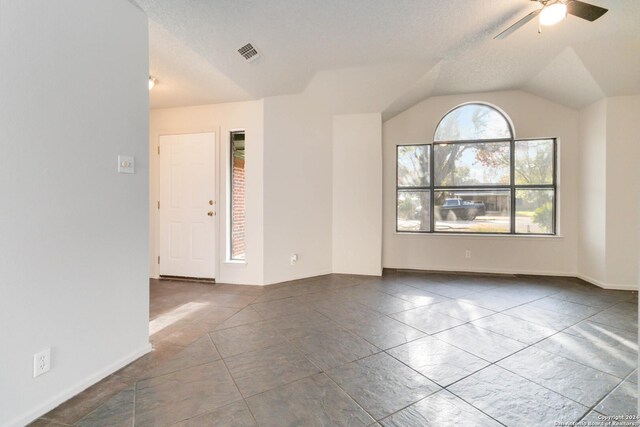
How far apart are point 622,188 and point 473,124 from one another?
2098mm

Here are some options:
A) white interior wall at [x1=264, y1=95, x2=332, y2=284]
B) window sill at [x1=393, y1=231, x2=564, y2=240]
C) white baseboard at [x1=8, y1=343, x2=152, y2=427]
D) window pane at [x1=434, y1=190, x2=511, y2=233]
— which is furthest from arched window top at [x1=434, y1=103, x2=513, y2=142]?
white baseboard at [x1=8, y1=343, x2=152, y2=427]

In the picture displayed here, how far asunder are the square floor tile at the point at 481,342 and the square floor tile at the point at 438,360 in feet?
0.28

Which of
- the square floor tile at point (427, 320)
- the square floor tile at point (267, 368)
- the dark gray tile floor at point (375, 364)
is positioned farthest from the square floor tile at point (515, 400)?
the square floor tile at point (267, 368)

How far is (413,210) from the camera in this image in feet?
16.6

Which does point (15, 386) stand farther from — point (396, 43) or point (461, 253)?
point (461, 253)

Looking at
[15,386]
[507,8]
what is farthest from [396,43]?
[15,386]

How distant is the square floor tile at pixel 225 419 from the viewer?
4.93 feet

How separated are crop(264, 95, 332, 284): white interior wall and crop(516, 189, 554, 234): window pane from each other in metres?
3.08

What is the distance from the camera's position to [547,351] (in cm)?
226

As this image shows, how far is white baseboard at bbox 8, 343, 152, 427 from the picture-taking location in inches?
58.2

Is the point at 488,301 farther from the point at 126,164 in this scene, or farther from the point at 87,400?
the point at 126,164

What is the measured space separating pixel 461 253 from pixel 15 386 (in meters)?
5.08

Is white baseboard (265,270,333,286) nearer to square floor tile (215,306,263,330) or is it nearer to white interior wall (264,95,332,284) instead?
white interior wall (264,95,332,284)

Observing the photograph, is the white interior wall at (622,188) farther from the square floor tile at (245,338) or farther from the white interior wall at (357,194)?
the square floor tile at (245,338)
